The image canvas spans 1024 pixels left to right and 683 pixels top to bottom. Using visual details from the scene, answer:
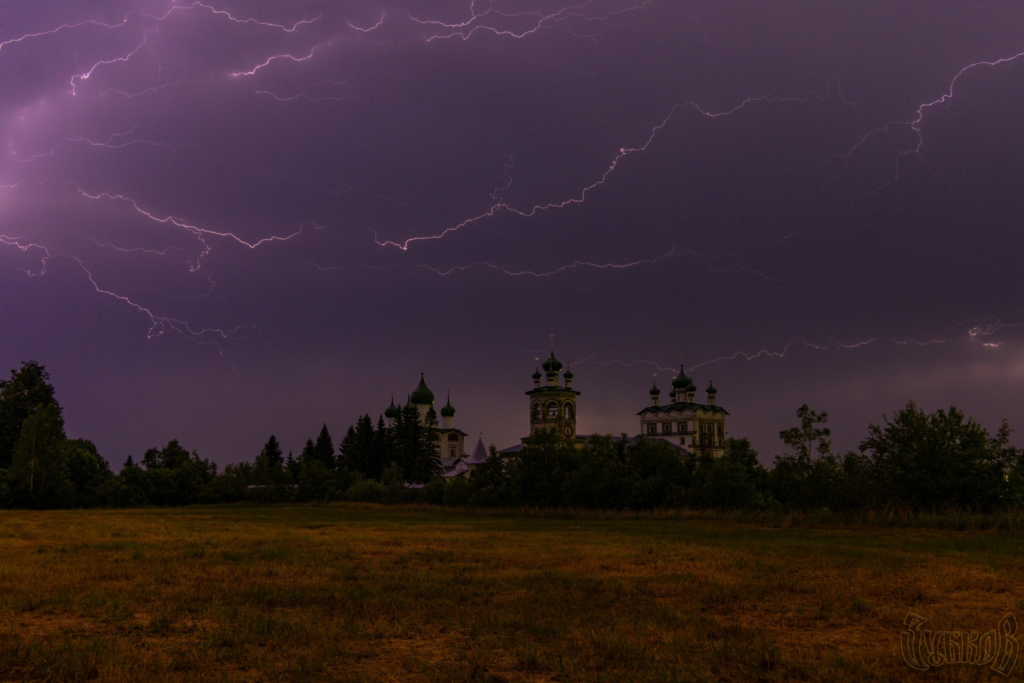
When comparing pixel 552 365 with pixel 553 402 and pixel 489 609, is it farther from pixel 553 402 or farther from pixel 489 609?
pixel 489 609

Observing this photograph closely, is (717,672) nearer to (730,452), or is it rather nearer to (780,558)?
(780,558)

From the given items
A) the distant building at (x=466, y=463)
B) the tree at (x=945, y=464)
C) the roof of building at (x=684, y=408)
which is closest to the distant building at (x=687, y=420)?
the roof of building at (x=684, y=408)

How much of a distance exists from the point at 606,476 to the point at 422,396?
4150 inches

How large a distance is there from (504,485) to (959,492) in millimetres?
29276

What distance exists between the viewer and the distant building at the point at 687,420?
143 metres

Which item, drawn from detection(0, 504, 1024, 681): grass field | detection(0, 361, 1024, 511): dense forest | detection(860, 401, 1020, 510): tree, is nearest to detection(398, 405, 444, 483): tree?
detection(0, 361, 1024, 511): dense forest

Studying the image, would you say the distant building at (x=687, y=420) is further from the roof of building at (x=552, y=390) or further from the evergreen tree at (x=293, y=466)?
the evergreen tree at (x=293, y=466)

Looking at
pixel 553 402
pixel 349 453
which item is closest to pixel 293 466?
pixel 349 453

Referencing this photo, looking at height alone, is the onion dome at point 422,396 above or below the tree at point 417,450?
above

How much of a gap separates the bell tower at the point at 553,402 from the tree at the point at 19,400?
7743 centimetres

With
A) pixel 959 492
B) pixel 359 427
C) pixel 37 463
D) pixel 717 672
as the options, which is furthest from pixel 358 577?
pixel 359 427

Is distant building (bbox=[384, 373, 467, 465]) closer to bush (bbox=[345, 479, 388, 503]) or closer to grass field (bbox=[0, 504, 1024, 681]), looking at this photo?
bush (bbox=[345, 479, 388, 503])

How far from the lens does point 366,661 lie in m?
8.66

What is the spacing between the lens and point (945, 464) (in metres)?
34.4
